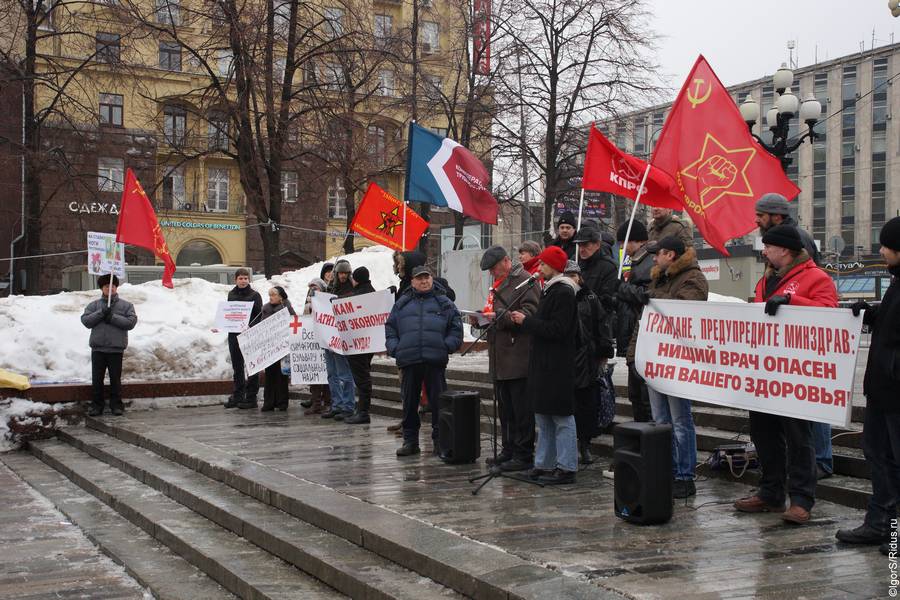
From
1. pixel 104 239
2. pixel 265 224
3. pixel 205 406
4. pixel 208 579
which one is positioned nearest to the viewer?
pixel 208 579

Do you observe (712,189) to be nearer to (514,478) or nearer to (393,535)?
(514,478)

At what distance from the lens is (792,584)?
4934 mm

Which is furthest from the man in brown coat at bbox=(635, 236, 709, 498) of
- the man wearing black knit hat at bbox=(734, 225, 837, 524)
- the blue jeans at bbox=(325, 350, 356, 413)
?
the blue jeans at bbox=(325, 350, 356, 413)

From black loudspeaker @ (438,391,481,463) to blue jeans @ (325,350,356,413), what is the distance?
405 centimetres

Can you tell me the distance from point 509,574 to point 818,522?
236 centimetres

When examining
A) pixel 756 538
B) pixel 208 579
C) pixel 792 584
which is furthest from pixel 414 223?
pixel 792 584

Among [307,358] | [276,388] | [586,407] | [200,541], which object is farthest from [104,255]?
[586,407]

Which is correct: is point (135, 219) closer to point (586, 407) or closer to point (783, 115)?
point (586, 407)

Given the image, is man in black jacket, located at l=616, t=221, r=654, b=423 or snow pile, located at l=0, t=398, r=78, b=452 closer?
man in black jacket, located at l=616, t=221, r=654, b=423

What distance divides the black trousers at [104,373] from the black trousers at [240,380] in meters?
1.68

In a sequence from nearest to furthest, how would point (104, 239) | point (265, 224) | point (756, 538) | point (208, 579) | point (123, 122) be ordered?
point (756, 538) → point (208, 579) → point (104, 239) → point (265, 224) → point (123, 122)

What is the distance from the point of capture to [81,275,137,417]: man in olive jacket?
13.9m

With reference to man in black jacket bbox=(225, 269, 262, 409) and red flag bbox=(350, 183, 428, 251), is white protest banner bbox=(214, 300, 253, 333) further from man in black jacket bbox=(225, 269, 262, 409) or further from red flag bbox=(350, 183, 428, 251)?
red flag bbox=(350, 183, 428, 251)

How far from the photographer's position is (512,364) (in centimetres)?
828
